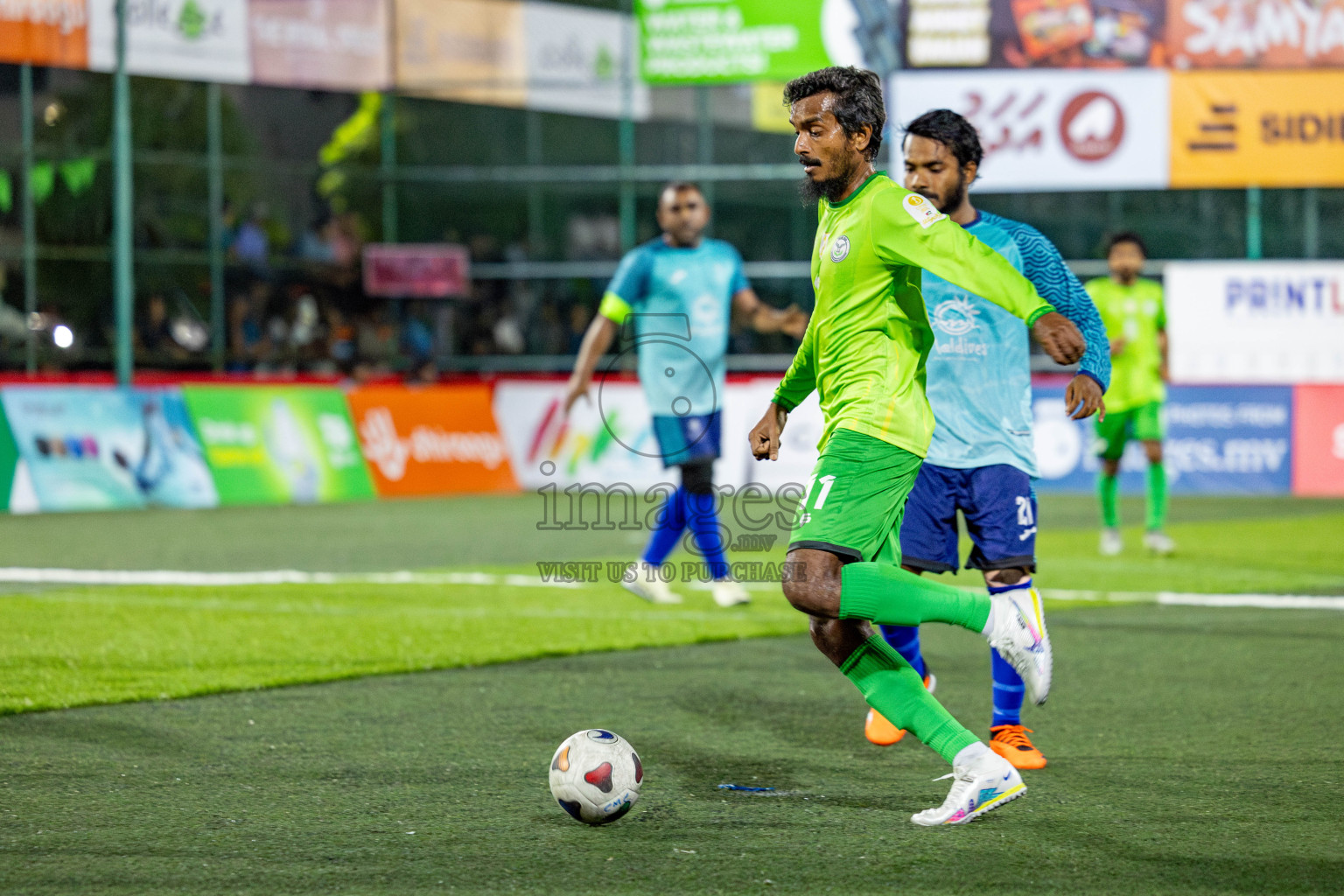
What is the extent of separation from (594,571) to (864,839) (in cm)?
696

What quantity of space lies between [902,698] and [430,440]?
14.5m

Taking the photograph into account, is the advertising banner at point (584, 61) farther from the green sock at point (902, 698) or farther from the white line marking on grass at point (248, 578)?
the green sock at point (902, 698)

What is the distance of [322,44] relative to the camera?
2447cm

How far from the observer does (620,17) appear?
2547cm

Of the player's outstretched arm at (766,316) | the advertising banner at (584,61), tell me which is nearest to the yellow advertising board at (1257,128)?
the advertising banner at (584,61)

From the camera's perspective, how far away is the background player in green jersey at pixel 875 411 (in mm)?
4148

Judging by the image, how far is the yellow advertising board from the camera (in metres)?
21.3

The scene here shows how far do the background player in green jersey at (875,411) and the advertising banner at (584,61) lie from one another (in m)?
21.7

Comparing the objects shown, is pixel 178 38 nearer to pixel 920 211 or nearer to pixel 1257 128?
pixel 1257 128

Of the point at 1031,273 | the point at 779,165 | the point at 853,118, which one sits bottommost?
the point at 1031,273

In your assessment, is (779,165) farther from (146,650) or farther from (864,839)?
(864,839)

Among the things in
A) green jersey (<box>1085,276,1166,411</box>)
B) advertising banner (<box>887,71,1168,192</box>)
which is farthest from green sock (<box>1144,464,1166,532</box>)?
advertising banner (<box>887,71,1168,192</box>)

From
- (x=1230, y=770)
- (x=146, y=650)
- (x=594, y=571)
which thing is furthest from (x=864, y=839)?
(x=594, y=571)

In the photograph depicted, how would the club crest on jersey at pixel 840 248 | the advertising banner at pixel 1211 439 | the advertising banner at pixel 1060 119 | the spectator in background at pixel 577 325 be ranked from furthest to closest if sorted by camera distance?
1. the spectator in background at pixel 577 325
2. the advertising banner at pixel 1060 119
3. the advertising banner at pixel 1211 439
4. the club crest on jersey at pixel 840 248
